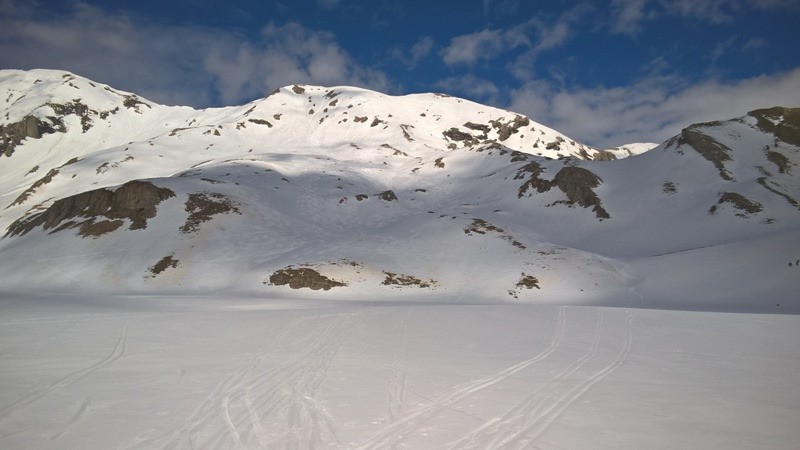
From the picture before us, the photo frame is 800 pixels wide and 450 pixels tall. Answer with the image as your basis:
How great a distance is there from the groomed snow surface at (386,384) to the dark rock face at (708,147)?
57.8 meters

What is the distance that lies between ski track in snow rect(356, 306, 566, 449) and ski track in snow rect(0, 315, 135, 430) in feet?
19.9

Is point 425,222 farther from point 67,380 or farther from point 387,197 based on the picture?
point 67,380

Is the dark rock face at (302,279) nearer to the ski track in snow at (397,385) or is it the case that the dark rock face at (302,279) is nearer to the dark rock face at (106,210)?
the dark rock face at (106,210)

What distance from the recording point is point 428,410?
837 centimetres

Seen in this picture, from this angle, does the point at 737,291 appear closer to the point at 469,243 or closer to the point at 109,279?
the point at 469,243

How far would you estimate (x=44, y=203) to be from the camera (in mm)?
87875

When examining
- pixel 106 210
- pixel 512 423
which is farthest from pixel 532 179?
pixel 512 423

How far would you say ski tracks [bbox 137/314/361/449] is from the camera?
6.94 metres

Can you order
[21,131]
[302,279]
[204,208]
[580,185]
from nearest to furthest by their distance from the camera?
[302,279] < [204,208] < [580,185] < [21,131]

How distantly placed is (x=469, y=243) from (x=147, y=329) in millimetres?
38114

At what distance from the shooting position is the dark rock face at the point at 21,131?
14388cm

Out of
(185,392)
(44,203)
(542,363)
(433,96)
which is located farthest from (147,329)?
(433,96)

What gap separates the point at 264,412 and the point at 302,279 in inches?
1265

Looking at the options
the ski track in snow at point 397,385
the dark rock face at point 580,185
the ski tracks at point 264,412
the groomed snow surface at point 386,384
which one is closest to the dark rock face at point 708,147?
the dark rock face at point 580,185
